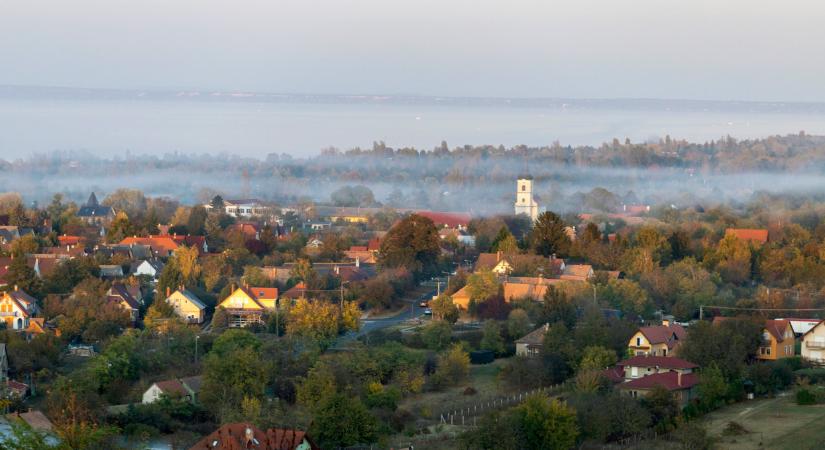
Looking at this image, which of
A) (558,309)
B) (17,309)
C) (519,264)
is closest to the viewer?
(558,309)

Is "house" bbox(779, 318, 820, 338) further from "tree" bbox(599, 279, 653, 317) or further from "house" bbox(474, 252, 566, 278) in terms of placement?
"house" bbox(474, 252, 566, 278)

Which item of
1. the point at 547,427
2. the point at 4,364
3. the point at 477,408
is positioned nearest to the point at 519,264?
the point at 477,408

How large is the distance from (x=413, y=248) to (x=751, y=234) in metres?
7.72

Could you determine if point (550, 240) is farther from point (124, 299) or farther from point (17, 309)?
point (17, 309)

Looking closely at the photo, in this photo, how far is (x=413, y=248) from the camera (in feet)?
98.3

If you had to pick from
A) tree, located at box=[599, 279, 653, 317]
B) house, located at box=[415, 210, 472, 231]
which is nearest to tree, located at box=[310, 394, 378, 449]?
tree, located at box=[599, 279, 653, 317]

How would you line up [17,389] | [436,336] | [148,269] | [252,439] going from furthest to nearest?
[148,269]
[436,336]
[17,389]
[252,439]

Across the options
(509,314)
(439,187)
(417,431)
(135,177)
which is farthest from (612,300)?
(135,177)

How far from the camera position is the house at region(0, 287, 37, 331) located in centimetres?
2366

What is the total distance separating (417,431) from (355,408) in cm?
108

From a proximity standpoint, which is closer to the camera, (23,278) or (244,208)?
(23,278)

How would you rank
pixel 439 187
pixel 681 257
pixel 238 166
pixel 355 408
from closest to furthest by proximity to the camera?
pixel 355 408
pixel 681 257
pixel 439 187
pixel 238 166

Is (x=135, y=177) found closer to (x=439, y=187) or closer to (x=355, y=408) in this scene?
(x=439, y=187)

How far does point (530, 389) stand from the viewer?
64.6 ft
